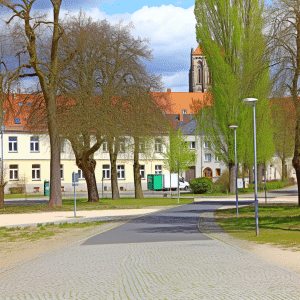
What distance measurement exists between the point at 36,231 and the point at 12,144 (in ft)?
139

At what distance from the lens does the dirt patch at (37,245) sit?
1130 centimetres

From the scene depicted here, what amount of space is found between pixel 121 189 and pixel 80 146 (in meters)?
31.8

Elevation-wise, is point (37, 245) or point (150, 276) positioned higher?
point (150, 276)

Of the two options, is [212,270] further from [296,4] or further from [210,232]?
[296,4]

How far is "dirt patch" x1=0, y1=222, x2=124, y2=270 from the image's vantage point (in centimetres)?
1130

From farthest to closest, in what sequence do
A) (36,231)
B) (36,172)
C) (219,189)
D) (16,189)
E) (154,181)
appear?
(154,181)
(36,172)
(16,189)
(219,189)
(36,231)

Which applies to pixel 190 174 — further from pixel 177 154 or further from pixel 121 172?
pixel 177 154

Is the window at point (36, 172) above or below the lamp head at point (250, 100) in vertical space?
below

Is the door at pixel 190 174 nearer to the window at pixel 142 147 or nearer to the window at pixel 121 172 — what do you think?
the window at pixel 121 172

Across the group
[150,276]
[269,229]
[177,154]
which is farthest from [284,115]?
[177,154]

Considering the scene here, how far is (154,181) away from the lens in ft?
197

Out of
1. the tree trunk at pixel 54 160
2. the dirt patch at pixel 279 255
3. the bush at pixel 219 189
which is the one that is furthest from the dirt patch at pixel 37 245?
the bush at pixel 219 189

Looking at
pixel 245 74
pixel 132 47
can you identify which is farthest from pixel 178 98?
pixel 245 74

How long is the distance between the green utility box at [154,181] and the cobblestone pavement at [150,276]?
47812 mm
